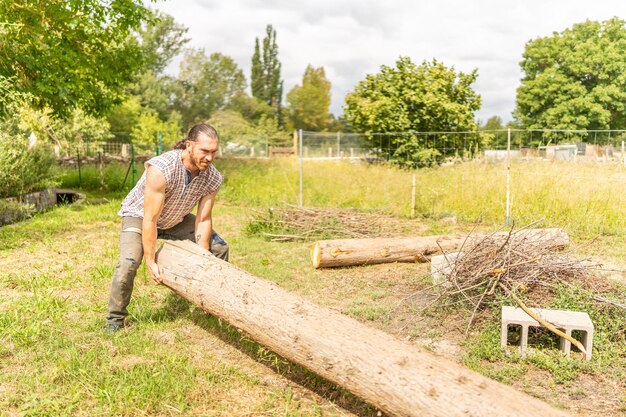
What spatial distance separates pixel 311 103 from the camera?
64.7 m

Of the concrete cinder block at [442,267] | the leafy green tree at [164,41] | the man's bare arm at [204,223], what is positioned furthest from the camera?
the leafy green tree at [164,41]

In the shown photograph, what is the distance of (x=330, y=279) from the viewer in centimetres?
588

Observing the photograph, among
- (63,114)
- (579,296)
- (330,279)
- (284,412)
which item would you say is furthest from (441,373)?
(63,114)

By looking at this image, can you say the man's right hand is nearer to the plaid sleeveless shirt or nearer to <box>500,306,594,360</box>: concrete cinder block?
the plaid sleeveless shirt

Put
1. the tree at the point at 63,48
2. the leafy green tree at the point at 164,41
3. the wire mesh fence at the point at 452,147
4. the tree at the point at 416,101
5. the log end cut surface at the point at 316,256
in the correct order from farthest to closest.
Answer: the leafy green tree at the point at 164,41 → the tree at the point at 416,101 → the wire mesh fence at the point at 452,147 → the tree at the point at 63,48 → the log end cut surface at the point at 316,256

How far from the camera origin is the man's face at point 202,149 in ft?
12.2

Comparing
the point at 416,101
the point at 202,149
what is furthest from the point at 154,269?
the point at 416,101

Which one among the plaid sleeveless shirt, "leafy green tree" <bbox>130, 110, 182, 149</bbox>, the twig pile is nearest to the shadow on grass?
the plaid sleeveless shirt

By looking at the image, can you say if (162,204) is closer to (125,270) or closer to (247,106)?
(125,270)

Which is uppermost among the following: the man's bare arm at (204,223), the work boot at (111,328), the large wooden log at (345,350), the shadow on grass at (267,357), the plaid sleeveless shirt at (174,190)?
the plaid sleeveless shirt at (174,190)

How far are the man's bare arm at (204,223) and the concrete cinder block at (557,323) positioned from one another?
254 centimetres

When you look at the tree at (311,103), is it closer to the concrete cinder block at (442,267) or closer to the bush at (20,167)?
the bush at (20,167)

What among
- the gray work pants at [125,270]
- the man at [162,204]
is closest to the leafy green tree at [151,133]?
the man at [162,204]

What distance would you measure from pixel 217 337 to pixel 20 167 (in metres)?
8.05
